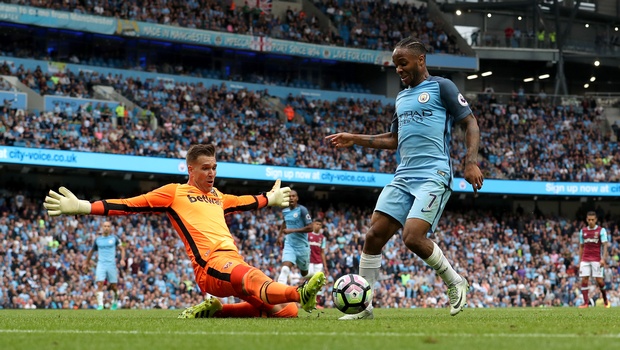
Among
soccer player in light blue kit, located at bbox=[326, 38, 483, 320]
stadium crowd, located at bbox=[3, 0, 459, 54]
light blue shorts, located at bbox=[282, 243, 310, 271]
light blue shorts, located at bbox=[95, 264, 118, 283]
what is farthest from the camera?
stadium crowd, located at bbox=[3, 0, 459, 54]

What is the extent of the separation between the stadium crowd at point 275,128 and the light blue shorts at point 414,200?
23.8 meters

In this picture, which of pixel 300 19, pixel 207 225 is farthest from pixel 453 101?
pixel 300 19

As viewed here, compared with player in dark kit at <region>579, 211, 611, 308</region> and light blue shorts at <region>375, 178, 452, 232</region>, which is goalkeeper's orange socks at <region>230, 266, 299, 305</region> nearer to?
light blue shorts at <region>375, 178, 452, 232</region>

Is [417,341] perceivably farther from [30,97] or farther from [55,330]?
[30,97]

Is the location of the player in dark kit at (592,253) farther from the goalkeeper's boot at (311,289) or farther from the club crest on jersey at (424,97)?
the goalkeeper's boot at (311,289)

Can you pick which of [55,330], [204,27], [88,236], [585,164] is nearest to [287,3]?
[204,27]

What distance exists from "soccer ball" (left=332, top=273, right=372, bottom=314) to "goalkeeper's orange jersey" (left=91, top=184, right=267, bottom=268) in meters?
1.22

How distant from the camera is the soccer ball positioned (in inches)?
346

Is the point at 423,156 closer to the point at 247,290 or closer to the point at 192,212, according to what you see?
the point at 247,290

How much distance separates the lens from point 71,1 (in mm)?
39969

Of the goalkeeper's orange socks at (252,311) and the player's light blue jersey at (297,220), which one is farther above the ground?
the player's light blue jersey at (297,220)

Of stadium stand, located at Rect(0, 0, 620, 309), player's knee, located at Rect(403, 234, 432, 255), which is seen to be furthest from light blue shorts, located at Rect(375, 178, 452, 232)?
stadium stand, located at Rect(0, 0, 620, 309)

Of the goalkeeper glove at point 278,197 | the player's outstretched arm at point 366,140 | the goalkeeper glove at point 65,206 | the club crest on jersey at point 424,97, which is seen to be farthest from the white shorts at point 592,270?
the goalkeeper glove at point 65,206

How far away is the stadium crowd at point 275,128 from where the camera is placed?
33.5 m
